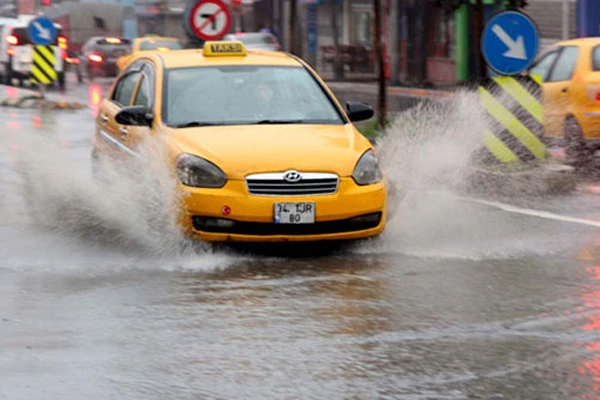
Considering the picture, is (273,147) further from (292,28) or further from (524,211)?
(292,28)

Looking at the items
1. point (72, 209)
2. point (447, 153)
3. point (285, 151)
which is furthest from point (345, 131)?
point (447, 153)

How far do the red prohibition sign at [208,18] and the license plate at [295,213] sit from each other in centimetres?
1149

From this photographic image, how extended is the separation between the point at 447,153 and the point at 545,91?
3595 millimetres

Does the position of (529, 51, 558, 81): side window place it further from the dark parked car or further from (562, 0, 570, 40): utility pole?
the dark parked car

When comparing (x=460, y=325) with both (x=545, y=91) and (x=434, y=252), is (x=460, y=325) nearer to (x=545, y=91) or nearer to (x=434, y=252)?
(x=434, y=252)

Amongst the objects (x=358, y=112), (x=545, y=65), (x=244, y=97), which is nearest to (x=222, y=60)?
(x=244, y=97)

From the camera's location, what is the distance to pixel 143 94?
39.8 feet

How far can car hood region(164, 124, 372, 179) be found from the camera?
10.2 metres

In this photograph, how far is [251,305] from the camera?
8.47 m

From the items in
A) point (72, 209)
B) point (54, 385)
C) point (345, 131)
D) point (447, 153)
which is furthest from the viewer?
point (447, 153)

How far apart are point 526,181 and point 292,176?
5.03m

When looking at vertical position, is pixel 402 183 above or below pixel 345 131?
below

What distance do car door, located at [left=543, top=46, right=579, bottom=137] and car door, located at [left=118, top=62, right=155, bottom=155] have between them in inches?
256

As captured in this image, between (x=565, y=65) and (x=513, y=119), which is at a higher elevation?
(x=565, y=65)
